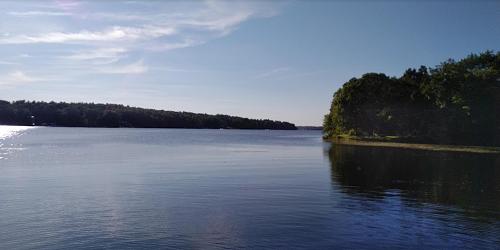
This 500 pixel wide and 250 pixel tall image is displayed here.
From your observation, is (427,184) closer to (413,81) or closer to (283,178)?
(283,178)

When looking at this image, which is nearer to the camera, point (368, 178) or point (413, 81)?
point (368, 178)

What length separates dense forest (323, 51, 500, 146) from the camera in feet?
284

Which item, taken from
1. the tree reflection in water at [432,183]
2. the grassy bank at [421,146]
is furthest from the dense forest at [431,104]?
the tree reflection in water at [432,183]

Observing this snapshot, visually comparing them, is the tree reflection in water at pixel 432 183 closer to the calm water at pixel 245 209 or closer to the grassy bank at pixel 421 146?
the calm water at pixel 245 209

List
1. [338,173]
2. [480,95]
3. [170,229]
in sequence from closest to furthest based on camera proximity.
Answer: [170,229] → [338,173] → [480,95]

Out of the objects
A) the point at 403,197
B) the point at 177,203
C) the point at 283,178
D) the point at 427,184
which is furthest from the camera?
the point at 283,178

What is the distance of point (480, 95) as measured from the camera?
281 ft

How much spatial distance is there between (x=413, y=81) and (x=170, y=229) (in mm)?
108165

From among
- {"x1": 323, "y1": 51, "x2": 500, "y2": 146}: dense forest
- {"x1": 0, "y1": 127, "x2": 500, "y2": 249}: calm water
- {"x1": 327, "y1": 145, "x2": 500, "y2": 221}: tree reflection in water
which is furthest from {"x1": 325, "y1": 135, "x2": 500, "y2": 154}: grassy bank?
{"x1": 0, "y1": 127, "x2": 500, "y2": 249}: calm water

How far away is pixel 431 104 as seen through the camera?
104 m

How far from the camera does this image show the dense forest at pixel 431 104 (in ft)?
284

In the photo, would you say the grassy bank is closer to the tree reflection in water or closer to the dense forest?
the dense forest

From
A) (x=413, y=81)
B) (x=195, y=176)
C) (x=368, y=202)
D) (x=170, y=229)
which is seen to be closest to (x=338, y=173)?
(x=195, y=176)

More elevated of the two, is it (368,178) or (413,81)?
(413,81)
